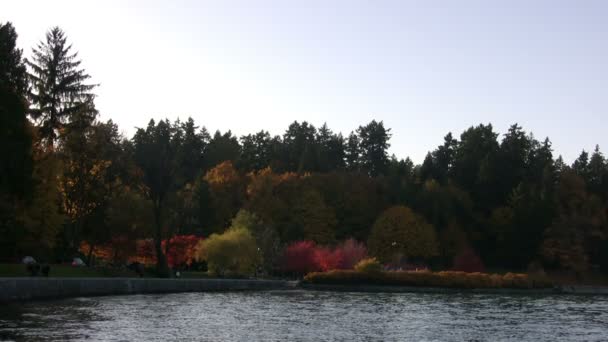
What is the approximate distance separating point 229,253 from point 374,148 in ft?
269

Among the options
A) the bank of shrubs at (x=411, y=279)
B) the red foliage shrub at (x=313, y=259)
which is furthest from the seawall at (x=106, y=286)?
the red foliage shrub at (x=313, y=259)

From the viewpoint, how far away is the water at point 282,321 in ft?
97.3

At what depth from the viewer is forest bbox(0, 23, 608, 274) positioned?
56250 millimetres

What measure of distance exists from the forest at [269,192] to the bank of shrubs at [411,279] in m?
9.33

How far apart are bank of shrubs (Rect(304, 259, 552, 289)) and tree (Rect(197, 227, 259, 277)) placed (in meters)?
6.40

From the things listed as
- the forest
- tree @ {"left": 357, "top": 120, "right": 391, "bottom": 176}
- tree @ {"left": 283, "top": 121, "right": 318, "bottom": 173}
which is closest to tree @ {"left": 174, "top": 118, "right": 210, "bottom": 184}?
the forest

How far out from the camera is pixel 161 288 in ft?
190

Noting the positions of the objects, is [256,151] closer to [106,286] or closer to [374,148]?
[374,148]

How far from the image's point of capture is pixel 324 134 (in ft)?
519

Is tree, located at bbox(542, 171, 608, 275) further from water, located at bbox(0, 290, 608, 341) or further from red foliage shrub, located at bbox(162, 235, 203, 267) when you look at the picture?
water, located at bbox(0, 290, 608, 341)

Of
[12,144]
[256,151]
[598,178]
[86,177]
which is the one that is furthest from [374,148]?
[12,144]

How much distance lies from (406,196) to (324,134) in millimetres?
49834

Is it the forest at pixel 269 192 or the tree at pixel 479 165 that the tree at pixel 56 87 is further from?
the tree at pixel 479 165

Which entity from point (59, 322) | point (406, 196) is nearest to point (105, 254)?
point (59, 322)
